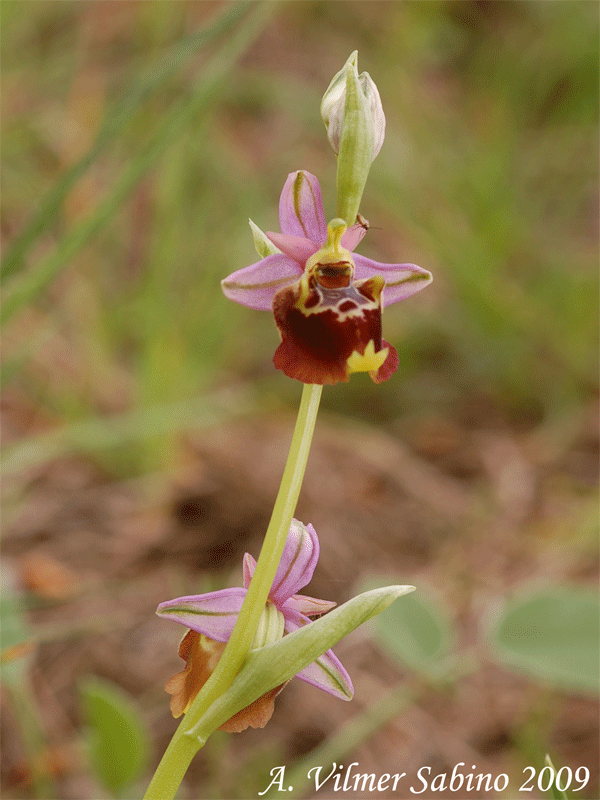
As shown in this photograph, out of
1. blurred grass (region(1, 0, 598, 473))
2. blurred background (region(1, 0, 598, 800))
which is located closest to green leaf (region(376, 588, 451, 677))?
blurred background (region(1, 0, 598, 800))

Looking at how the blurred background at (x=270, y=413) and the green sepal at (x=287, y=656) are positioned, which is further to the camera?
the blurred background at (x=270, y=413)

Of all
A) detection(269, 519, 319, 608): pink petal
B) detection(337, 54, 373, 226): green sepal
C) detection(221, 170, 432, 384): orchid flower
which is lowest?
detection(269, 519, 319, 608): pink petal

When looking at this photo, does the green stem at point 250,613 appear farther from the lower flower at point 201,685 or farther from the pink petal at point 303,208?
the pink petal at point 303,208

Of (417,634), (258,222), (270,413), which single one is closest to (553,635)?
(417,634)

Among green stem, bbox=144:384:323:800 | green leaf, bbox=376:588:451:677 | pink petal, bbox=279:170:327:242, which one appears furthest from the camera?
green leaf, bbox=376:588:451:677

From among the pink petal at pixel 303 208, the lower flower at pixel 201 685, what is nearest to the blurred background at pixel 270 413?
the lower flower at pixel 201 685

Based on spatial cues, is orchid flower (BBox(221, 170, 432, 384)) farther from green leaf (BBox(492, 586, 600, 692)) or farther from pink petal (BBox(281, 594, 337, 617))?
green leaf (BBox(492, 586, 600, 692))
